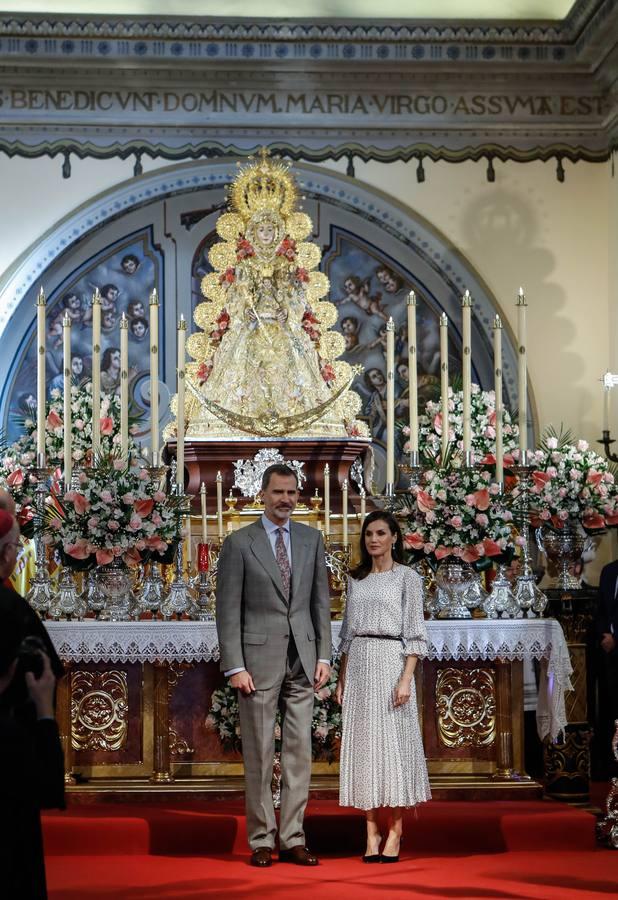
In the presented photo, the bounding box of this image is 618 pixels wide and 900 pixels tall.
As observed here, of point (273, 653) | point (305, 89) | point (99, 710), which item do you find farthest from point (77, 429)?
point (273, 653)

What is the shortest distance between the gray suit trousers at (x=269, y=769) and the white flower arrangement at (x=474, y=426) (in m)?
3.73

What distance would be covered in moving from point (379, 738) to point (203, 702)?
1.36 meters

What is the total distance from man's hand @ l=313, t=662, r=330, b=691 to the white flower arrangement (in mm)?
3609

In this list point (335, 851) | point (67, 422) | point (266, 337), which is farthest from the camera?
point (266, 337)

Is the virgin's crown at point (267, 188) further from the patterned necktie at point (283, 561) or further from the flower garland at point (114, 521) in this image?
the patterned necktie at point (283, 561)

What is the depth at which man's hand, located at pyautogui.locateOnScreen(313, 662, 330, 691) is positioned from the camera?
5.86 metres

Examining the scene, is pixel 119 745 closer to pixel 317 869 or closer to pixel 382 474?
pixel 317 869

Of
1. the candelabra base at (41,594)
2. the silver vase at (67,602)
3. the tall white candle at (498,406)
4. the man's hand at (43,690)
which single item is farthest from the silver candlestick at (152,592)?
the man's hand at (43,690)

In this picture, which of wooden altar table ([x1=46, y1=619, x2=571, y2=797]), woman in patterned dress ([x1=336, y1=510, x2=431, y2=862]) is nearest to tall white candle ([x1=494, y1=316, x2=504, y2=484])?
wooden altar table ([x1=46, y1=619, x2=571, y2=797])

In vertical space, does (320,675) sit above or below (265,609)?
below

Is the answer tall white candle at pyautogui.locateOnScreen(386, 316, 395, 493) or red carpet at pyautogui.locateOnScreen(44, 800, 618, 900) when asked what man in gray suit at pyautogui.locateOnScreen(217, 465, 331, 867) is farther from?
tall white candle at pyautogui.locateOnScreen(386, 316, 395, 493)

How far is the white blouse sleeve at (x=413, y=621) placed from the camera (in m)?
5.93

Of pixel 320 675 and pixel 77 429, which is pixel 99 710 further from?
pixel 77 429

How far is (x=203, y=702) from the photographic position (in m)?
6.95
